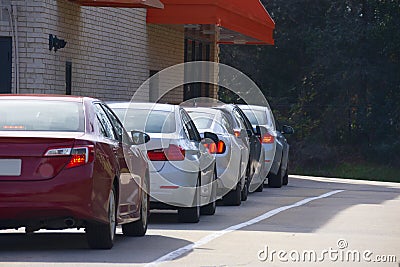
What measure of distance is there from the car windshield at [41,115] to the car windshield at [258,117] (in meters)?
13.9

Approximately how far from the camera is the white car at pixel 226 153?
18.8 metres

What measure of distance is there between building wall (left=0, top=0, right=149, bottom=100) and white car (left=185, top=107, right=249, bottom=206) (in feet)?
11.1

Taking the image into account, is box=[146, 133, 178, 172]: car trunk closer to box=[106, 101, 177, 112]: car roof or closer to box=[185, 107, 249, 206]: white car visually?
box=[106, 101, 177, 112]: car roof

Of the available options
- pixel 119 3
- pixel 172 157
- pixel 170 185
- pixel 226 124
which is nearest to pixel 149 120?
pixel 172 157

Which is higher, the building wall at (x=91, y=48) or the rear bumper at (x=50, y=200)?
the building wall at (x=91, y=48)

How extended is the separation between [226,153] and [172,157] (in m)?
3.87

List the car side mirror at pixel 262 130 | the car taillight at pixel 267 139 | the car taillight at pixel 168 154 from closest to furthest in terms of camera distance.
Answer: the car taillight at pixel 168 154, the car side mirror at pixel 262 130, the car taillight at pixel 267 139

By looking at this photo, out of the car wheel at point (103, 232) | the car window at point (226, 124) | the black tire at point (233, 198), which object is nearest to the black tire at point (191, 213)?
the car wheel at point (103, 232)

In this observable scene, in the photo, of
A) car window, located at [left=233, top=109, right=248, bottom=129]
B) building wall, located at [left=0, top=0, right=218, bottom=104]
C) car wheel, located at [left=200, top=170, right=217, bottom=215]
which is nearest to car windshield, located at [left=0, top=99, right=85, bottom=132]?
car wheel, located at [left=200, top=170, right=217, bottom=215]

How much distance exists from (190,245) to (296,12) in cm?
3899

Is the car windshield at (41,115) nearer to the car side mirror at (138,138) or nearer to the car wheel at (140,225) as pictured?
the car side mirror at (138,138)

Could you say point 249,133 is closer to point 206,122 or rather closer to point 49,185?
point 206,122

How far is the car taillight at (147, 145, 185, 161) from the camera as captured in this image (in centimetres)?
1492

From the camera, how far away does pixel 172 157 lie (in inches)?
591
